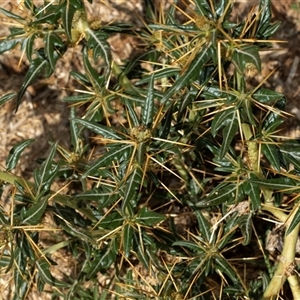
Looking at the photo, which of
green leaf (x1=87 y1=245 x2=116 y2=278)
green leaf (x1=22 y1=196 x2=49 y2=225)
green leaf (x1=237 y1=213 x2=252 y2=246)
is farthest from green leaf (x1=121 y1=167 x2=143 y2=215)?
green leaf (x1=237 y1=213 x2=252 y2=246)

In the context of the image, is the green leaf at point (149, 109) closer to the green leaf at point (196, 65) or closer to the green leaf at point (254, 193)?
the green leaf at point (196, 65)

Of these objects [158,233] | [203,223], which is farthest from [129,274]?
[203,223]

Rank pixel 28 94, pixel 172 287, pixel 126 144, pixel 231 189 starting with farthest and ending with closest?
pixel 28 94, pixel 172 287, pixel 231 189, pixel 126 144

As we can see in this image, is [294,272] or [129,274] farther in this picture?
[129,274]

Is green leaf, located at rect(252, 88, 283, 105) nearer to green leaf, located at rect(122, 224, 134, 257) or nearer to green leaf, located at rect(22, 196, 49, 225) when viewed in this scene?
green leaf, located at rect(122, 224, 134, 257)

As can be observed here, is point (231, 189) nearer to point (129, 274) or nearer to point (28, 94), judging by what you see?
point (129, 274)

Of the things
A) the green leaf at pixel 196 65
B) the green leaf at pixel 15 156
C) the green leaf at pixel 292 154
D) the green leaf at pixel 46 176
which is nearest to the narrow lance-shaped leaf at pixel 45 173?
the green leaf at pixel 46 176

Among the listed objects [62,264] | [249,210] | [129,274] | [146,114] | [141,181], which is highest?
[146,114]
